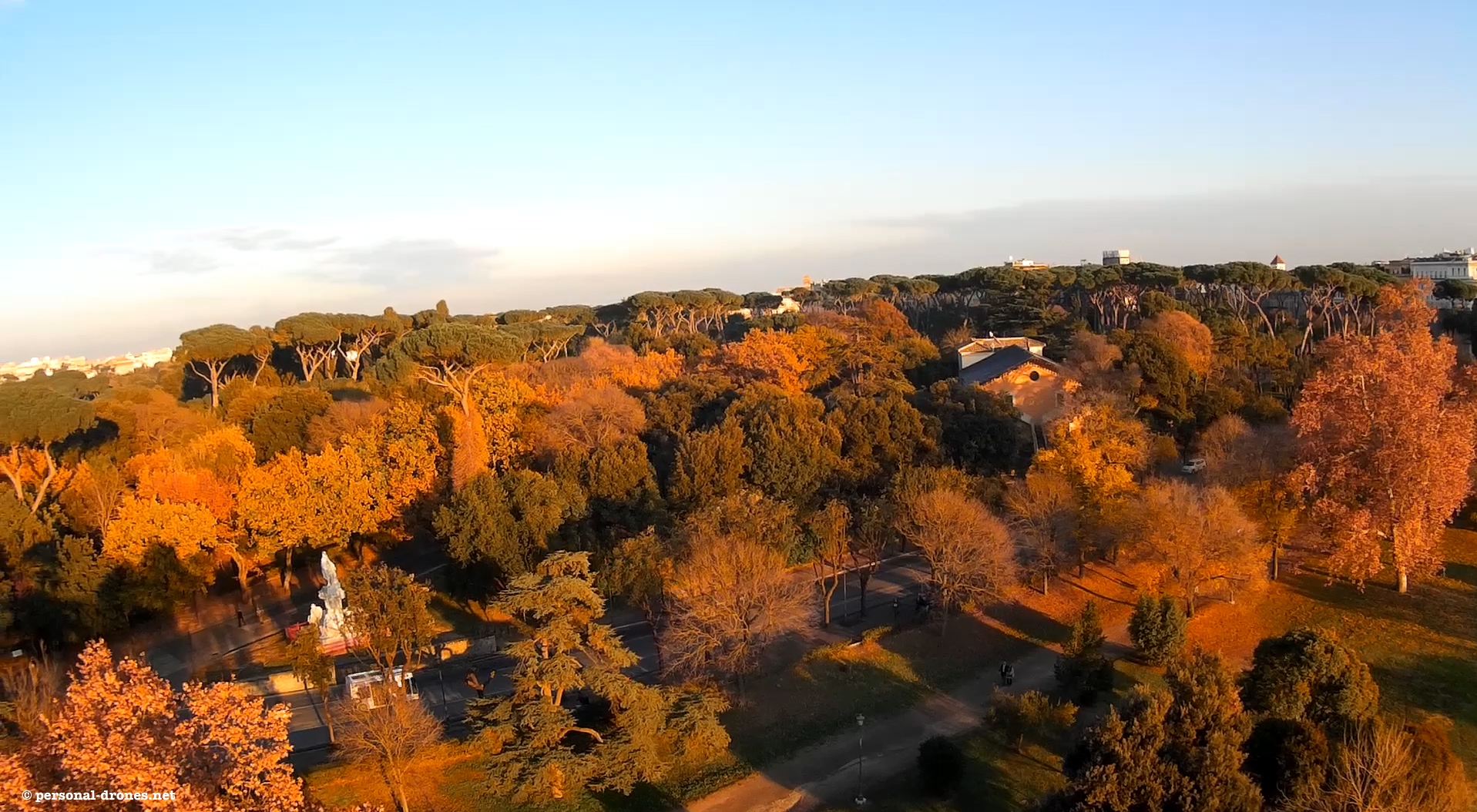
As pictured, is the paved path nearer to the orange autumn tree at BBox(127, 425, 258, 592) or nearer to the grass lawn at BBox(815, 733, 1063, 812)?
the grass lawn at BBox(815, 733, 1063, 812)

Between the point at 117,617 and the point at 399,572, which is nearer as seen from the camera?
the point at 399,572

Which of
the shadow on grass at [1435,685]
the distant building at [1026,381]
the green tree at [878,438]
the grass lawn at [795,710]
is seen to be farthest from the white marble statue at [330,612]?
the distant building at [1026,381]

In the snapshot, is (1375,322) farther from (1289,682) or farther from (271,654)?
(271,654)

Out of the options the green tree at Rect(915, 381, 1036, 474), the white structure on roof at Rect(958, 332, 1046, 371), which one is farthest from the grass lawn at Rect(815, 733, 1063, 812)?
the white structure on roof at Rect(958, 332, 1046, 371)

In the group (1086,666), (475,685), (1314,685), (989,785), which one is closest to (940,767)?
(989,785)

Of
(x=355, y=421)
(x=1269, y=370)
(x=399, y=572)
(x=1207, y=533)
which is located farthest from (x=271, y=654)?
(x=1269, y=370)

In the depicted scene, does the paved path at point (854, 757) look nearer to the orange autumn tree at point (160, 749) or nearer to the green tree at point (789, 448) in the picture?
the orange autumn tree at point (160, 749)
